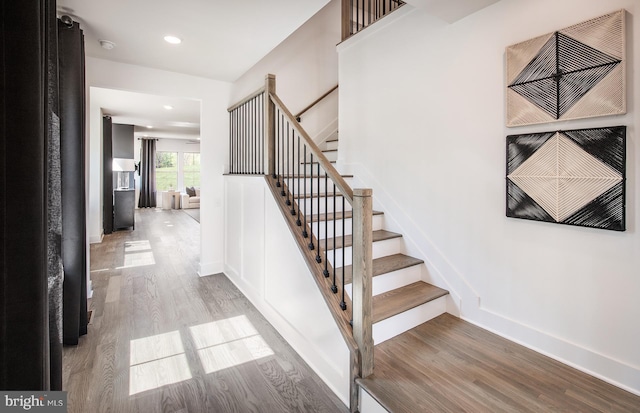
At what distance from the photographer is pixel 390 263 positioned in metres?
2.71

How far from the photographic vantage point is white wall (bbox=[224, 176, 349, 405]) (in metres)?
2.03

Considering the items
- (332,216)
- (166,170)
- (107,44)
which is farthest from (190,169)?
(332,216)

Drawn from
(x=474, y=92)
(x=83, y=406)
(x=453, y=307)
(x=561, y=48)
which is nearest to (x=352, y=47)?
(x=474, y=92)

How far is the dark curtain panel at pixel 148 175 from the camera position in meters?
11.7

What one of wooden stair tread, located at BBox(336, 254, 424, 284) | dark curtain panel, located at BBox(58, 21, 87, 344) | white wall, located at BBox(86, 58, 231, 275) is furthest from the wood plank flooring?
white wall, located at BBox(86, 58, 231, 275)

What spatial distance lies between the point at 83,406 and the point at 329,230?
2006 mm

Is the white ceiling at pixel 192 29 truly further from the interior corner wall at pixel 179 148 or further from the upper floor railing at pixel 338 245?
the interior corner wall at pixel 179 148

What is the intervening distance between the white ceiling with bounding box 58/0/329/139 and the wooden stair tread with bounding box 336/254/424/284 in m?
2.09

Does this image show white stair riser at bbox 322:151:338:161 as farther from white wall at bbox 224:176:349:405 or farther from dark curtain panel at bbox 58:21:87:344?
dark curtain panel at bbox 58:21:87:344

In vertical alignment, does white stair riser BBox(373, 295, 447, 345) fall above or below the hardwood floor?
above

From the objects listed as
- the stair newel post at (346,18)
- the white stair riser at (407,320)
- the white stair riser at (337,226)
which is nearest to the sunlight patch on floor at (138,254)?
the white stair riser at (337,226)

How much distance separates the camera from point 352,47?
3529mm

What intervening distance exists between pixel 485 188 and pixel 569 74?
0.85 m

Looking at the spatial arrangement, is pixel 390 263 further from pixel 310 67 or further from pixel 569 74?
pixel 310 67
